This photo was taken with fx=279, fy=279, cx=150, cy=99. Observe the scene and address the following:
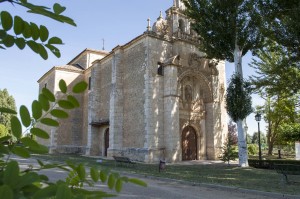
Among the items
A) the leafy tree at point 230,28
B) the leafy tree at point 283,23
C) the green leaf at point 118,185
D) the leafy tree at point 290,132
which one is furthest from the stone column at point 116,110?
the green leaf at point 118,185

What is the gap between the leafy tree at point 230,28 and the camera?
17.0 m

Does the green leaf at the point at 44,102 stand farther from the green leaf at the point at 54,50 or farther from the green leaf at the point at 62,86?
the green leaf at the point at 54,50

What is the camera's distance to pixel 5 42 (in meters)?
0.92

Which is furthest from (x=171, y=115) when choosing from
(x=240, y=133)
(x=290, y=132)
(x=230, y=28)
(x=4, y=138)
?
(x=4, y=138)

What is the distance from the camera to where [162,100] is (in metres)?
21.2

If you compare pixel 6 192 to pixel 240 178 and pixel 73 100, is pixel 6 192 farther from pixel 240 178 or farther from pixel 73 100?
pixel 240 178

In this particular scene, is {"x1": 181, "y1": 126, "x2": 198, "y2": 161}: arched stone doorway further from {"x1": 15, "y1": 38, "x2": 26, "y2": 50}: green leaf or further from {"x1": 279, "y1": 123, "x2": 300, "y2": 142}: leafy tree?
{"x1": 15, "y1": 38, "x2": 26, "y2": 50}: green leaf

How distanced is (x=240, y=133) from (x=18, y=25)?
58.9 feet

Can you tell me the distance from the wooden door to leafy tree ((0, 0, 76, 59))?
22.4 m

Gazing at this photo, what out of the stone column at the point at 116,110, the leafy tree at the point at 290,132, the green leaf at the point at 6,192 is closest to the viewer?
the green leaf at the point at 6,192

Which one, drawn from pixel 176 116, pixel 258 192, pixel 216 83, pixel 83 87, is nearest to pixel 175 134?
pixel 176 116

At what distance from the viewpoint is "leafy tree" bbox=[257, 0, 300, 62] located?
14.2 m

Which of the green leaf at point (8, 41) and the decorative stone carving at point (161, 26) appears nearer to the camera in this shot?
the green leaf at point (8, 41)

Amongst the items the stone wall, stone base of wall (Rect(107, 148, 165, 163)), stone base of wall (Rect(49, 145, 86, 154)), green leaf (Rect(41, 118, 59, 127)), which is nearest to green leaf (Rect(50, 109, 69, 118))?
green leaf (Rect(41, 118, 59, 127))
